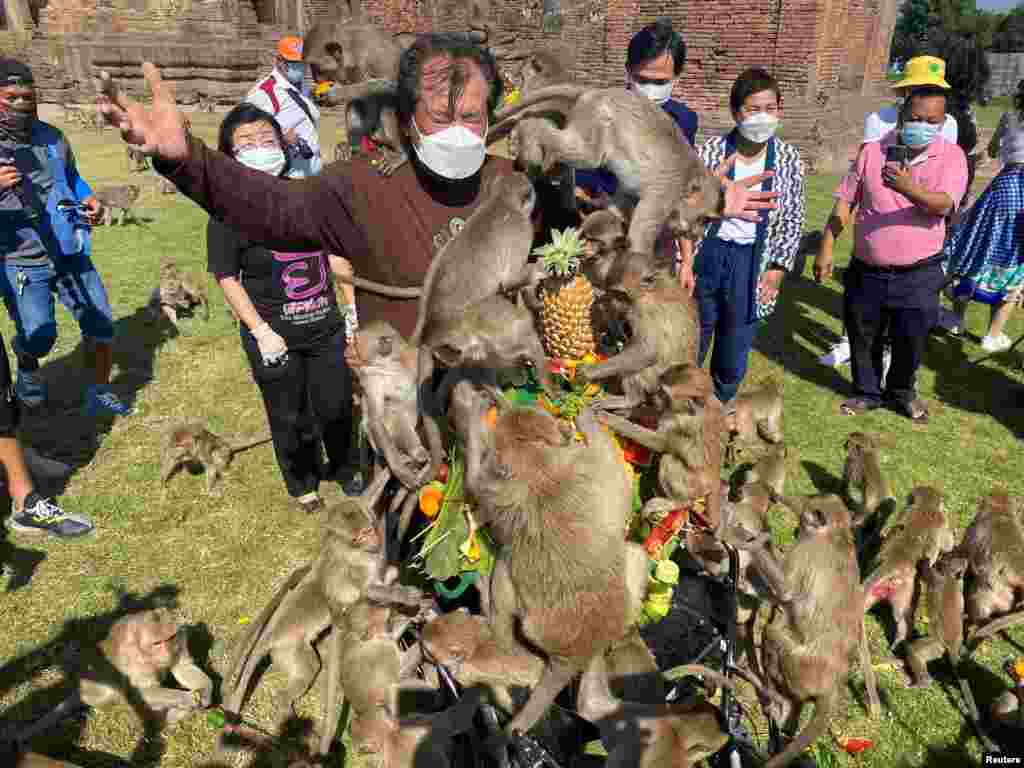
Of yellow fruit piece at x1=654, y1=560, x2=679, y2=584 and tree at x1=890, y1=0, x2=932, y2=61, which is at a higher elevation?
tree at x1=890, y1=0, x2=932, y2=61

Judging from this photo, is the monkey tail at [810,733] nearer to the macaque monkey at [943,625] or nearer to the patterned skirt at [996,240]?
the macaque monkey at [943,625]

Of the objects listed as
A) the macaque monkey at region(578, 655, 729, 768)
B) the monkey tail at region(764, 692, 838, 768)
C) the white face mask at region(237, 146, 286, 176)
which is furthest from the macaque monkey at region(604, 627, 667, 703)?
the white face mask at region(237, 146, 286, 176)

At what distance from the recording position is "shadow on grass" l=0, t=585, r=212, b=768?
3943mm

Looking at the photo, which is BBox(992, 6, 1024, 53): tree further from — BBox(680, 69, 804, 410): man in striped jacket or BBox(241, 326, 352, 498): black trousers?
BBox(241, 326, 352, 498): black trousers

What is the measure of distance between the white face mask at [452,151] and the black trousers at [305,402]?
8.72 feet

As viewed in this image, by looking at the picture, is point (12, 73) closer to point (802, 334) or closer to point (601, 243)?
point (601, 243)

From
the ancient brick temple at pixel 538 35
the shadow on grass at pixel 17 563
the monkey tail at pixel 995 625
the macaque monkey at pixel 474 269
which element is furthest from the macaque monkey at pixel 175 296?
the monkey tail at pixel 995 625

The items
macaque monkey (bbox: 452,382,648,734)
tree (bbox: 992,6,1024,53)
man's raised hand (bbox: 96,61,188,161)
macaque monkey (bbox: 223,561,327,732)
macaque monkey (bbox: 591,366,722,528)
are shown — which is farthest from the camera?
tree (bbox: 992,6,1024,53)

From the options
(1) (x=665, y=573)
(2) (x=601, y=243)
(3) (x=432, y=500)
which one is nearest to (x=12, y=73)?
(2) (x=601, y=243)

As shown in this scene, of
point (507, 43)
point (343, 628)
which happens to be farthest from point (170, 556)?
point (507, 43)

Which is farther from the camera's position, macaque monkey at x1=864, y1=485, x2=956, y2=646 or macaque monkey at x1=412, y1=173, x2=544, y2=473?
macaque monkey at x1=864, y1=485, x2=956, y2=646

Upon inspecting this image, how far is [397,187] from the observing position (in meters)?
3.20

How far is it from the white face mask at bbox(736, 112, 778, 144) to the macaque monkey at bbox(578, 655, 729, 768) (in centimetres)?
436

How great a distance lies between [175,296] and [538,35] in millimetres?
19522
